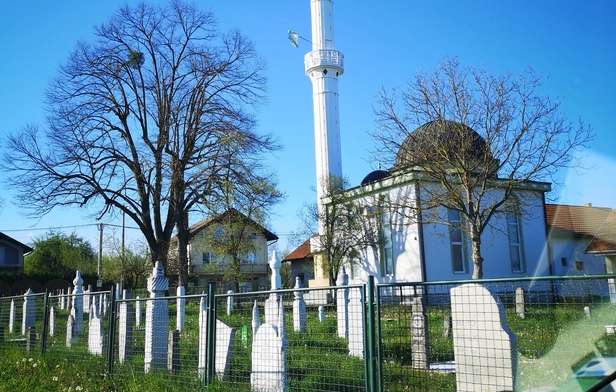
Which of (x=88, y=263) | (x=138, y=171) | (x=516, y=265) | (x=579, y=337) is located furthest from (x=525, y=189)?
(x=88, y=263)

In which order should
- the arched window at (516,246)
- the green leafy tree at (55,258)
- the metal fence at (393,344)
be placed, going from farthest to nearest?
the green leafy tree at (55,258), the arched window at (516,246), the metal fence at (393,344)

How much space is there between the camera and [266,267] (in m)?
58.1

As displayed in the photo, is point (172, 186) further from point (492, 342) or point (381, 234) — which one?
point (492, 342)

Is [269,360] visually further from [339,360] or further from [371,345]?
[371,345]

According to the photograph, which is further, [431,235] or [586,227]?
[431,235]

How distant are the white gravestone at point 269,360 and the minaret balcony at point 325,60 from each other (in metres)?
29.7

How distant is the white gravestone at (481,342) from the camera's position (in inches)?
188

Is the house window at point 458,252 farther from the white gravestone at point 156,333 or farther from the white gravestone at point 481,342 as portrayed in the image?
the white gravestone at point 481,342

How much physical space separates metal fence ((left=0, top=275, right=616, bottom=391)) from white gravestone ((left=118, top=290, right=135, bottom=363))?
20 millimetres

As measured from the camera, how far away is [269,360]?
6691 millimetres

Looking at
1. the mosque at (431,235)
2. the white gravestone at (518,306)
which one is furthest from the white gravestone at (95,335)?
the mosque at (431,235)

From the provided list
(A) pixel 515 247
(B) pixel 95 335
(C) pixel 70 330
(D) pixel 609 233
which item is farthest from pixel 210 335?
(A) pixel 515 247

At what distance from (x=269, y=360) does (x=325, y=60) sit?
99.3 feet

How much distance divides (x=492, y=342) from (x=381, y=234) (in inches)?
851
